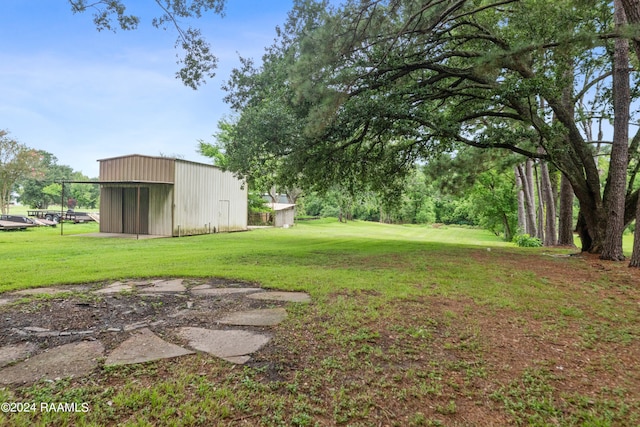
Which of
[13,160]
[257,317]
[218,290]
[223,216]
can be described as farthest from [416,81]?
[13,160]

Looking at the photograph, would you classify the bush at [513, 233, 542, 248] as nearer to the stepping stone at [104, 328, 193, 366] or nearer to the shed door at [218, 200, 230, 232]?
the shed door at [218, 200, 230, 232]

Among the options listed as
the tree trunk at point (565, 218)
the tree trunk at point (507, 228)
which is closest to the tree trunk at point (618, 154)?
the tree trunk at point (565, 218)

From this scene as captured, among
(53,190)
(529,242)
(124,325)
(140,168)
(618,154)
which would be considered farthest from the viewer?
(53,190)

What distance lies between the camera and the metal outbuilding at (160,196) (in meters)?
14.3

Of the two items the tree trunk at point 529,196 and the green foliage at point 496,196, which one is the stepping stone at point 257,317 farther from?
the green foliage at point 496,196

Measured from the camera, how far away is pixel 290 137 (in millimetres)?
7336

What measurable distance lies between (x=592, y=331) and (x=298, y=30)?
7.00m

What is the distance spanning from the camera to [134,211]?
51.0ft

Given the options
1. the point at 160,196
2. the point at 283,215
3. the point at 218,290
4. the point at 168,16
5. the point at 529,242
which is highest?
the point at 168,16

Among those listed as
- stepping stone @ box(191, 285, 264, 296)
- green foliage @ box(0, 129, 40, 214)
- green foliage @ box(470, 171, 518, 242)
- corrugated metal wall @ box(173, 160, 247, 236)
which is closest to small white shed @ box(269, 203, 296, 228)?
corrugated metal wall @ box(173, 160, 247, 236)

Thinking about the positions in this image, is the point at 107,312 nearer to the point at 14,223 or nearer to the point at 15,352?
the point at 15,352

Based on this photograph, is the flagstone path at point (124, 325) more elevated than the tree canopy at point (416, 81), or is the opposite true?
the tree canopy at point (416, 81)

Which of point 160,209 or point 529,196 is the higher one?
point 529,196

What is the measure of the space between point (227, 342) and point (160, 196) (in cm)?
1388
